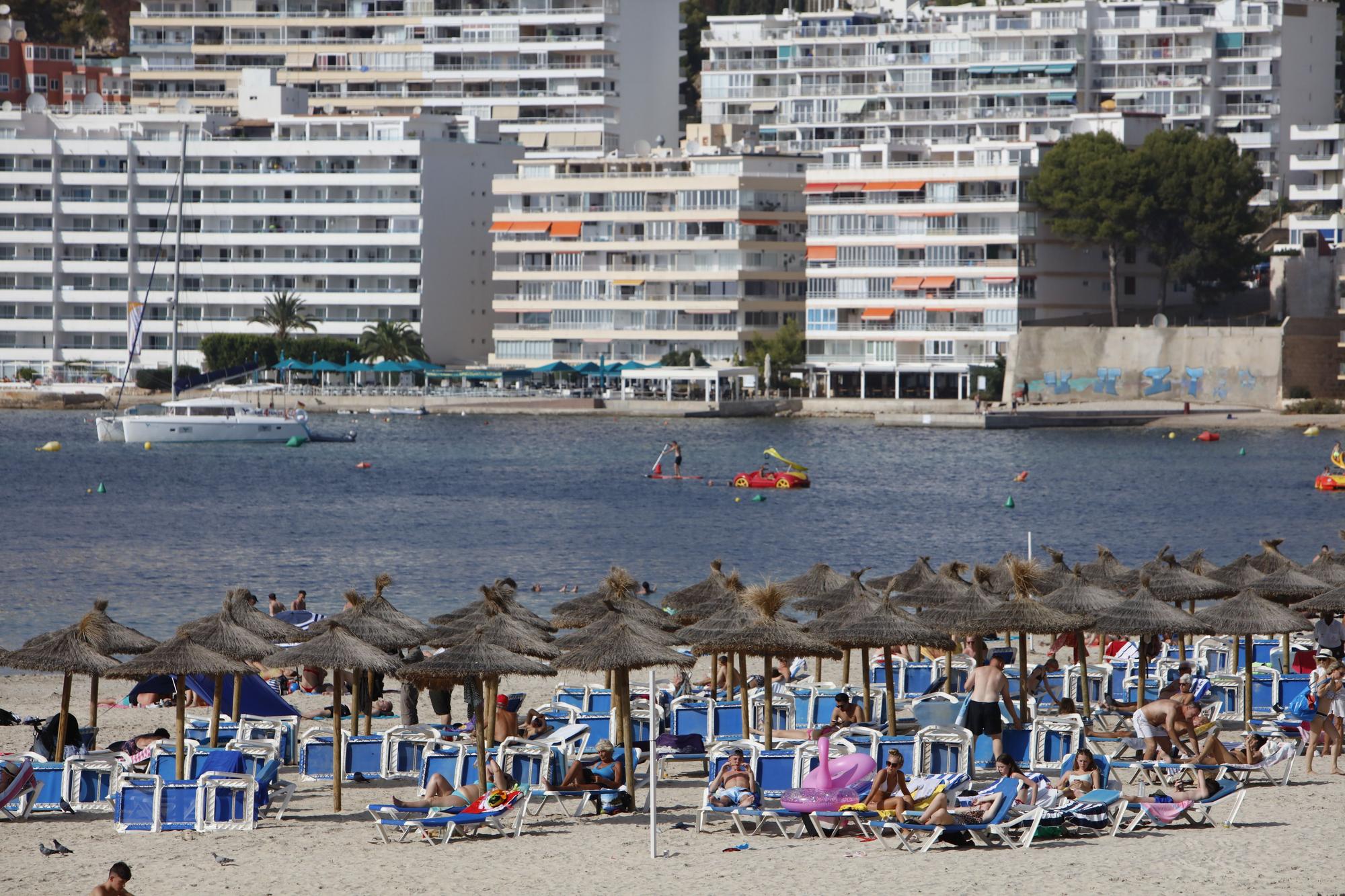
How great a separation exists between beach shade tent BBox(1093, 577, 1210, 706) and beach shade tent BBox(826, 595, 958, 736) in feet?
7.77

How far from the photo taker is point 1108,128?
122 m

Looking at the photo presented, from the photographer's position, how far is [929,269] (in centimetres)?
11888

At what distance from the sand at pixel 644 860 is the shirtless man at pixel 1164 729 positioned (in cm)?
84

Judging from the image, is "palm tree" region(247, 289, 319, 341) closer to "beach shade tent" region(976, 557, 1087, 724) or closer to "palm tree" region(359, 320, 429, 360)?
"palm tree" region(359, 320, 429, 360)

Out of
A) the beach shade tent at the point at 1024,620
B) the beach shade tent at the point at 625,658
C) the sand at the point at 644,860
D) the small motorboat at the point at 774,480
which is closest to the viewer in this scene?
the sand at the point at 644,860

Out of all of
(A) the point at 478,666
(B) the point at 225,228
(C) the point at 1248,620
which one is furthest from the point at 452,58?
(A) the point at 478,666

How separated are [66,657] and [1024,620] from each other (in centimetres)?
1064

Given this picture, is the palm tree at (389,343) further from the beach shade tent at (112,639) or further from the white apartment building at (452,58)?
the beach shade tent at (112,639)

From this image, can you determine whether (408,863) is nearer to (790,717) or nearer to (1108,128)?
(790,717)

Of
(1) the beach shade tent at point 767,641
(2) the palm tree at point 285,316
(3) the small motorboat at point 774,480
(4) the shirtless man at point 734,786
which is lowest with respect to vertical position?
(3) the small motorboat at point 774,480

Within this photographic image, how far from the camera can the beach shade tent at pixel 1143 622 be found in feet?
80.8

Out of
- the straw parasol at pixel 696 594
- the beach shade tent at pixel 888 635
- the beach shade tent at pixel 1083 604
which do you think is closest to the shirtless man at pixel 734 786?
the beach shade tent at pixel 888 635

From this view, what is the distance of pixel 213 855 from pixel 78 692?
1380 cm

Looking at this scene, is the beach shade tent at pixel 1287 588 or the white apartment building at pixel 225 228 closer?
the beach shade tent at pixel 1287 588
